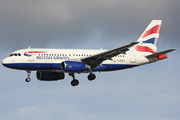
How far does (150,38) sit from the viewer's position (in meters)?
66.1

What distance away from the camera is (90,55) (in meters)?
59.5

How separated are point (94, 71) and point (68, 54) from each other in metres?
4.97

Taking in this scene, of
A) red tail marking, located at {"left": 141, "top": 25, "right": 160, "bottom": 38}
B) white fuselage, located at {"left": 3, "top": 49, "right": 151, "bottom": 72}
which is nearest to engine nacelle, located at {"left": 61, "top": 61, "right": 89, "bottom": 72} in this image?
white fuselage, located at {"left": 3, "top": 49, "right": 151, "bottom": 72}

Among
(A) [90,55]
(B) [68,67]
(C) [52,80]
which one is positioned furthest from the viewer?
(C) [52,80]

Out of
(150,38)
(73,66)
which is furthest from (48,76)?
(150,38)

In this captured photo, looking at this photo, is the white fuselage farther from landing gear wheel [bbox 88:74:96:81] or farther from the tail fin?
the tail fin

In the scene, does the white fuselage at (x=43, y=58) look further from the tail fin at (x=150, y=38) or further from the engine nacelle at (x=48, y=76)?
the tail fin at (x=150, y=38)

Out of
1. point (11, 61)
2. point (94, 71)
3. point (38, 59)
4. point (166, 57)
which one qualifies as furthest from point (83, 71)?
point (166, 57)

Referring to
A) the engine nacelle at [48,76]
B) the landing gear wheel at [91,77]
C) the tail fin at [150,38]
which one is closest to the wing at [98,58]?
the landing gear wheel at [91,77]

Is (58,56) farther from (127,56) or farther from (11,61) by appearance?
(127,56)

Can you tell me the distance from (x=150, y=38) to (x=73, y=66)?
1708cm

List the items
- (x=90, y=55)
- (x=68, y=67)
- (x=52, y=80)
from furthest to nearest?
(x=52, y=80) → (x=90, y=55) → (x=68, y=67)

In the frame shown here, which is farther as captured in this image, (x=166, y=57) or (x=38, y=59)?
(x=166, y=57)

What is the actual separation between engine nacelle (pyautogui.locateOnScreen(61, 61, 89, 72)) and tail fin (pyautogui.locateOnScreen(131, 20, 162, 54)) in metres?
11.5
